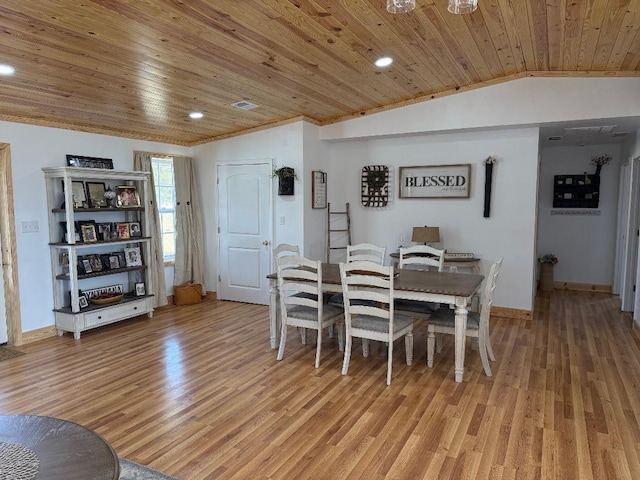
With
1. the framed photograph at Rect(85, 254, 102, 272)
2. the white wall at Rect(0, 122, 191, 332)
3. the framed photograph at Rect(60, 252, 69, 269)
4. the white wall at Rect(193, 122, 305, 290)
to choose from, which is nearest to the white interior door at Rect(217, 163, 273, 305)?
the white wall at Rect(193, 122, 305, 290)

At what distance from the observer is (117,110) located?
4492 millimetres

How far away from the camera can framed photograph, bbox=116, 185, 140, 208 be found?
205 inches

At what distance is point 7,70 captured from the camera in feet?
10.4

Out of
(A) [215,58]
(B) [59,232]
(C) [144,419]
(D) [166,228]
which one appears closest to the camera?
(C) [144,419]

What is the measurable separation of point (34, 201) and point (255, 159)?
8.69ft

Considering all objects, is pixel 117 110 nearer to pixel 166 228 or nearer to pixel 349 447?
pixel 166 228

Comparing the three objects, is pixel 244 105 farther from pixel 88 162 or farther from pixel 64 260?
pixel 64 260

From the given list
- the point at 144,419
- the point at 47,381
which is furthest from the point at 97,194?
the point at 144,419

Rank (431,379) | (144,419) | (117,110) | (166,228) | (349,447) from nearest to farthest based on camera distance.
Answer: (349,447) → (144,419) → (431,379) → (117,110) → (166,228)

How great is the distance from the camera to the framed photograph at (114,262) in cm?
516

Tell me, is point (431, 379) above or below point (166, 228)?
below

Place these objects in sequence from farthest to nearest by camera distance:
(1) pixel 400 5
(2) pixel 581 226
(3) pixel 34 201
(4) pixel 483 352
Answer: (2) pixel 581 226 < (3) pixel 34 201 < (4) pixel 483 352 < (1) pixel 400 5

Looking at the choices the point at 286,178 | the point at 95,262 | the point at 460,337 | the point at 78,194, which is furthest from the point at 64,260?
the point at 460,337

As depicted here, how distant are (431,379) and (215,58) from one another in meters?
3.06
